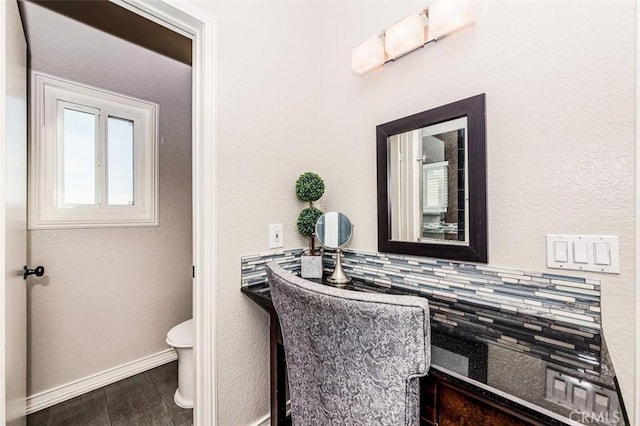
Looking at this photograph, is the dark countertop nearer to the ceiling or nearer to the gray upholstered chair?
the gray upholstered chair

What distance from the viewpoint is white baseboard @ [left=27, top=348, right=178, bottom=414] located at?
5.60ft

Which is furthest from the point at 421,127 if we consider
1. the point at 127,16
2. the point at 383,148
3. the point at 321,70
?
the point at 127,16

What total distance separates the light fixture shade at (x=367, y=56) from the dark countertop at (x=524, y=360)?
1180mm

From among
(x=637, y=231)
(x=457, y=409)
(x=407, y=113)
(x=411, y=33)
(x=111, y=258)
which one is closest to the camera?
(x=457, y=409)

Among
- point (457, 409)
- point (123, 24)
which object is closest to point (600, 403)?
point (457, 409)

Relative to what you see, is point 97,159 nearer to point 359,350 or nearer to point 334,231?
point 334,231

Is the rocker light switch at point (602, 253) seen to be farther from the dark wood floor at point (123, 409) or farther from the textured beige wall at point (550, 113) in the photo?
the dark wood floor at point (123, 409)

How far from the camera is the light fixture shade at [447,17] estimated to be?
3.47ft

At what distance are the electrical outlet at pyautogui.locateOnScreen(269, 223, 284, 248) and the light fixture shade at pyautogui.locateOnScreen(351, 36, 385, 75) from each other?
0.92m

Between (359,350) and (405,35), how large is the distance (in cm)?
130

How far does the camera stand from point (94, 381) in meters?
1.92

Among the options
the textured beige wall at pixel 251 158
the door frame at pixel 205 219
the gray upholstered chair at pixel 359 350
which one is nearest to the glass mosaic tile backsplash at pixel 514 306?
the gray upholstered chair at pixel 359 350

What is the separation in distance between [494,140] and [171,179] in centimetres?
235

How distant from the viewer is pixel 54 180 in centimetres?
181
